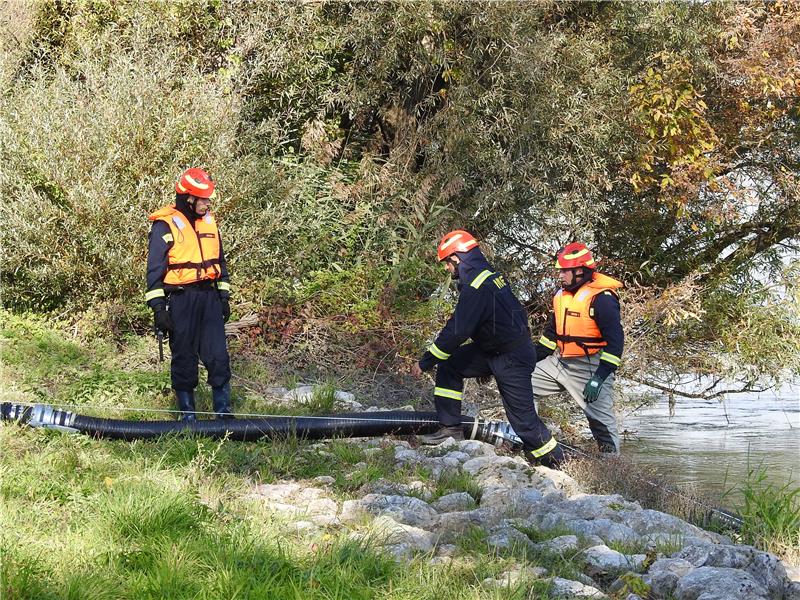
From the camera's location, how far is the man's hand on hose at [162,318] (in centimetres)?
689

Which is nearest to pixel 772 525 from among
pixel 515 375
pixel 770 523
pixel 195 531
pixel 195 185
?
pixel 770 523

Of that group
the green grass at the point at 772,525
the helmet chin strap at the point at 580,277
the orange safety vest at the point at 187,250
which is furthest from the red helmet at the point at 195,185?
the green grass at the point at 772,525

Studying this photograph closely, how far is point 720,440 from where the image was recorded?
12336mm

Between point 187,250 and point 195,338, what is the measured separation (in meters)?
0.71

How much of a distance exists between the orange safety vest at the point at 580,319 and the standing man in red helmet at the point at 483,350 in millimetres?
1046

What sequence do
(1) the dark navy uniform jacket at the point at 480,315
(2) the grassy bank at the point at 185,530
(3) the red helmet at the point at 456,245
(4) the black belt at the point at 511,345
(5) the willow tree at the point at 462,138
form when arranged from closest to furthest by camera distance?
(2) the grassy bank at the point at 185,530
(1) the dark navy uniform jacket at the point at 480,315
(3) the red helmet at the point at 456,245
(4) the black belt at the point at 511,345
(5) the willow tree at the point at 462,138

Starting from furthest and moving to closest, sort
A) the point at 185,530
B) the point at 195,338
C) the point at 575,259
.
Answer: the point at 575,259
the point at 195,338
the point at 185,530

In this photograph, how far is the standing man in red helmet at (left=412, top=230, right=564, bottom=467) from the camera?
668 cm

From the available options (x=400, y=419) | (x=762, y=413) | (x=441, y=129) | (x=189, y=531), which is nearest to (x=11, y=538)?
(x=189, y=531)

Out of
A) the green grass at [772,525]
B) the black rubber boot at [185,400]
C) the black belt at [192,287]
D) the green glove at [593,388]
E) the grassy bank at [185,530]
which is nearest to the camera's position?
the grassy bank at [185,530]

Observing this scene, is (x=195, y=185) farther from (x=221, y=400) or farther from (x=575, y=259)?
(x=575, y=259)

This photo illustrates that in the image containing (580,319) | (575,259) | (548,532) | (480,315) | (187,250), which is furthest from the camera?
(580,319)

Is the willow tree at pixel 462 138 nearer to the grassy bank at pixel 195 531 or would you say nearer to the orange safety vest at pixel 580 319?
the orange safety vest at pixel 580 319

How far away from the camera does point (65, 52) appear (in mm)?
12016
